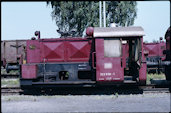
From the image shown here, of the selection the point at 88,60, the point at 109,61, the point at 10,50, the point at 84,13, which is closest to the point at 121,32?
the point at 109,61

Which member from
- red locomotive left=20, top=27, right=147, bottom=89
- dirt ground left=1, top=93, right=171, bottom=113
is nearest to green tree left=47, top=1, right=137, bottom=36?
red locomotive left=20, top=27, right=147, bottom=89

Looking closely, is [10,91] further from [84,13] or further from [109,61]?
[84,13]

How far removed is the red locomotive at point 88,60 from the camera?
398 inches

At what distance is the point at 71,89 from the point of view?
11172mm

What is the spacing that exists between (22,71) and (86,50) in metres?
3.21

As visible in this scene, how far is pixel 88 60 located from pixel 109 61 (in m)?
1.29

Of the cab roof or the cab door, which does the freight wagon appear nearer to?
the cab roof

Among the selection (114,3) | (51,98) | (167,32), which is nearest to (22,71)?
(51,98)

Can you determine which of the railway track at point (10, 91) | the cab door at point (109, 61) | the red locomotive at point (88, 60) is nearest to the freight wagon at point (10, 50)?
the railway track at point (10, 91)

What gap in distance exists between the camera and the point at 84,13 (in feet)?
101

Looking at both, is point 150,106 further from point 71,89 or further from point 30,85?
point 30,85

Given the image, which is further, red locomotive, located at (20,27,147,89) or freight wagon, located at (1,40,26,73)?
freight wagon, located at (1,40,26,73)

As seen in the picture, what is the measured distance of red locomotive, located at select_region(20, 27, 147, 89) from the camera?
10120mm

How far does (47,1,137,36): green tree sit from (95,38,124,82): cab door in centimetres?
2042
